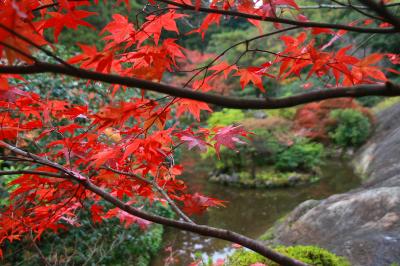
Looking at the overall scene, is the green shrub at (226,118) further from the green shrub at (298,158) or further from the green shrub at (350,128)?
the green shrub at (350,128)

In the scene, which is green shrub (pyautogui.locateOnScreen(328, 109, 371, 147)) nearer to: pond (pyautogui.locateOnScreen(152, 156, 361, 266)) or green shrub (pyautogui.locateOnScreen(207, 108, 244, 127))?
pond (pyautogui.locateOnScreen(152, 156, 361, 266))

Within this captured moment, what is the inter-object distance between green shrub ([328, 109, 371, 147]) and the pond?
47.1 inches

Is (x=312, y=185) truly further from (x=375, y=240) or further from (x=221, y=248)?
(x=375, y=240)

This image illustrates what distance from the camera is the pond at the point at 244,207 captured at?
5.73 m

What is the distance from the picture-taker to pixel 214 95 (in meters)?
0.73

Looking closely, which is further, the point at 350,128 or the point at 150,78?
the point at 350,128

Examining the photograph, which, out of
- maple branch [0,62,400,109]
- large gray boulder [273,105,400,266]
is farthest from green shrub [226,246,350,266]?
maple branch [0,62,400,109]

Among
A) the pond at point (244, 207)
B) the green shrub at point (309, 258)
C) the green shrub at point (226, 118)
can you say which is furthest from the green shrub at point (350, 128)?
the green shrub at point (309, 258)

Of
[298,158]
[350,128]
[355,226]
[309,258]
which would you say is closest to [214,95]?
[309,258]

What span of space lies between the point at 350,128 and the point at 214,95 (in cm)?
1119

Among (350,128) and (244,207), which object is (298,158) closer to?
(350,128)

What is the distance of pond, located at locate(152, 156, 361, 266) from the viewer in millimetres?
5733

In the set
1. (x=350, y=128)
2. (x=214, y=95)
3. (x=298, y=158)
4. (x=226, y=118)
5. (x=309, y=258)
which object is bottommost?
(x=309, y=258)

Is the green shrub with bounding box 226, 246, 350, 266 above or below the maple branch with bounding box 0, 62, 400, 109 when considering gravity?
below
